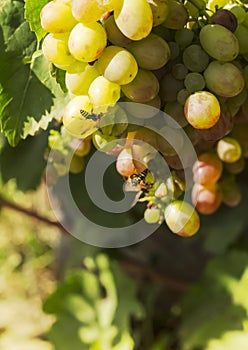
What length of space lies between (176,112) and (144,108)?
0.03m

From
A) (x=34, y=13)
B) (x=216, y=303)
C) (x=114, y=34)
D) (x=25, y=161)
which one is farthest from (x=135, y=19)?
(x=216, y=303)

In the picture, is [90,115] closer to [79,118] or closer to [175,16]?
[79,118]

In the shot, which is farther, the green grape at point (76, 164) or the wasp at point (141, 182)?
the green grape at point (76, 164)

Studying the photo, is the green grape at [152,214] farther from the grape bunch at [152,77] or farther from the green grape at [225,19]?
the green grape at [225,19]

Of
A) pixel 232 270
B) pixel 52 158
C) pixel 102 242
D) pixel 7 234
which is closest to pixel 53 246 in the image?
pixel 7 234

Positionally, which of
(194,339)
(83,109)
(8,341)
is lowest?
(8,341)

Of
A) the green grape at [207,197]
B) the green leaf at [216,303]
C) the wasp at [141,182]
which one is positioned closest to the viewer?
the wasp at [141,182]

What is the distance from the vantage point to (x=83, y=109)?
0.63 metres

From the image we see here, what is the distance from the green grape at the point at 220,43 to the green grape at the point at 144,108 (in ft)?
0.22

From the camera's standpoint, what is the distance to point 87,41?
570 millimetres

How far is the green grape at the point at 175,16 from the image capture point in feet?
2.01

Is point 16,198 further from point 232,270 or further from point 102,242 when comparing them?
point 232,270

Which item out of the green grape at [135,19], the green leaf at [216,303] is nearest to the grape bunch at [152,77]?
the green grape at [135,19]

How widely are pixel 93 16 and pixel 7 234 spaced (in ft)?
4.46
